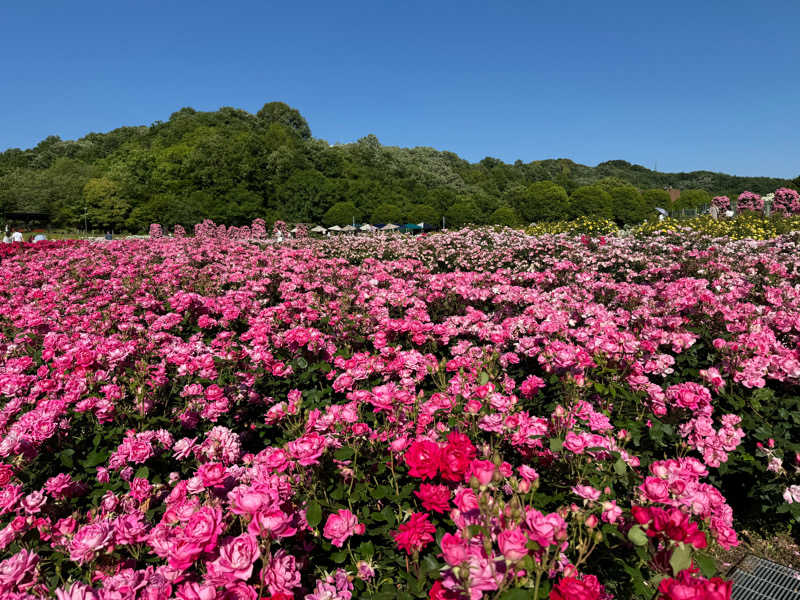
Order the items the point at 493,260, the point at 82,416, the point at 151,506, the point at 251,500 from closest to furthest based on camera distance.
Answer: the point at 251,500
the point at 151,506
the point at 82,416
the point at 493,260

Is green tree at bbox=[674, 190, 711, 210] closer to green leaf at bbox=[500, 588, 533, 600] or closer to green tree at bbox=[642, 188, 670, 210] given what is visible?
green tree at bbox=[642, 188, 670, 210]

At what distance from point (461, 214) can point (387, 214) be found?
10.5 metres

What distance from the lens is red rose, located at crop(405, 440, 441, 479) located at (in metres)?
1.62

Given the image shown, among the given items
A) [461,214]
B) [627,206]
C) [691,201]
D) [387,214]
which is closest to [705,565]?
[387,214]

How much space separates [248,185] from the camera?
5991 centimetres

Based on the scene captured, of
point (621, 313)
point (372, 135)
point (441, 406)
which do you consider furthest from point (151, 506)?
point (372, 135)

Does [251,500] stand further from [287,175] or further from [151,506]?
[287,175]

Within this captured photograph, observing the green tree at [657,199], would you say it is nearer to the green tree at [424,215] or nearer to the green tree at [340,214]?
the green tree at [424,215]

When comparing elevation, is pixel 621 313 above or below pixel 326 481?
above

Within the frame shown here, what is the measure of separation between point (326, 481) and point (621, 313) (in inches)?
146

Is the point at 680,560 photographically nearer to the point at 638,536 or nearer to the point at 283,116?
the point at 638,536

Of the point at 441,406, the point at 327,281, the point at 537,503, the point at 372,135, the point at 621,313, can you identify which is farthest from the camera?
the point at 372,135

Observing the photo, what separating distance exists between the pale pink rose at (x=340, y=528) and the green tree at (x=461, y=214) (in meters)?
56.8

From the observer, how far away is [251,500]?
133 cm
